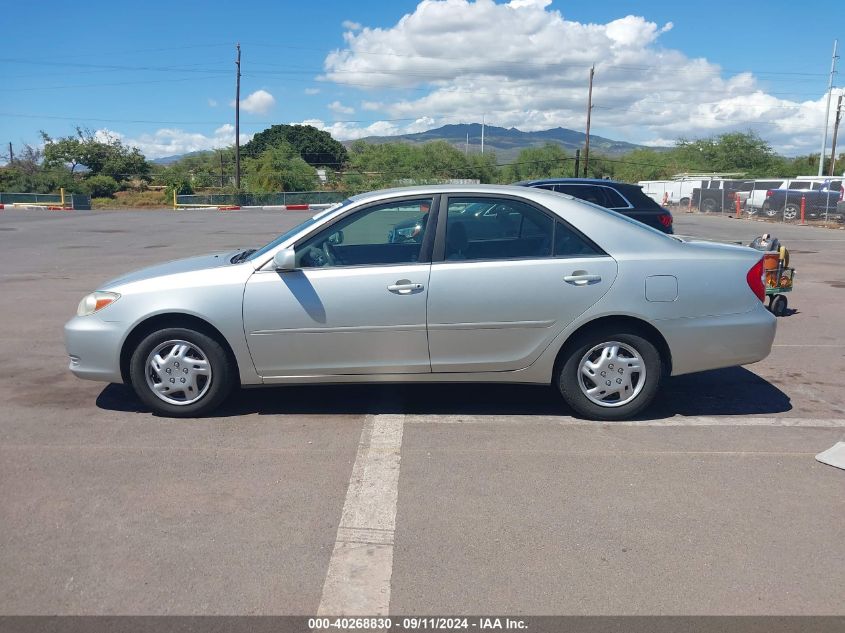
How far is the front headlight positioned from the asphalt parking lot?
2.57ft

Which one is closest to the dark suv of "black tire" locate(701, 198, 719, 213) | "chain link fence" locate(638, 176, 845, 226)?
"chain link fence" locate(638, 176, 845, 226)

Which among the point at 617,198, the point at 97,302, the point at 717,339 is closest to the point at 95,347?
the point at 97,302

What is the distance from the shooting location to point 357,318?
518 centimetres

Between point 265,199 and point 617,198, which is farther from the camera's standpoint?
point 265,199

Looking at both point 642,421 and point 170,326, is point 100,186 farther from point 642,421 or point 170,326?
point 642,421

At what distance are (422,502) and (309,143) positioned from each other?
106816mm

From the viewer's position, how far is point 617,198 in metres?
12.5

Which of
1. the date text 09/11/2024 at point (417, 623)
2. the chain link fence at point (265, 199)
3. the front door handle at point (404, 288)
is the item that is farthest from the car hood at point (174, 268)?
the chain link fence at point (265, 199)

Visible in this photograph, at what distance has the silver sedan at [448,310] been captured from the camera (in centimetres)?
519

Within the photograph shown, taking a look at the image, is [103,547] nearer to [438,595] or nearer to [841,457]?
[438,595]

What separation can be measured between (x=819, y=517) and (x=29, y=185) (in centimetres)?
7734

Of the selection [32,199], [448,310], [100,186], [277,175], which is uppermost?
[277,175]

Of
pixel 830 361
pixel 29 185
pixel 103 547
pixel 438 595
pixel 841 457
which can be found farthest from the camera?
pixel 29 185

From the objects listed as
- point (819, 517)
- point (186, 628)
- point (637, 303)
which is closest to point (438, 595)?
point (186, 628)
